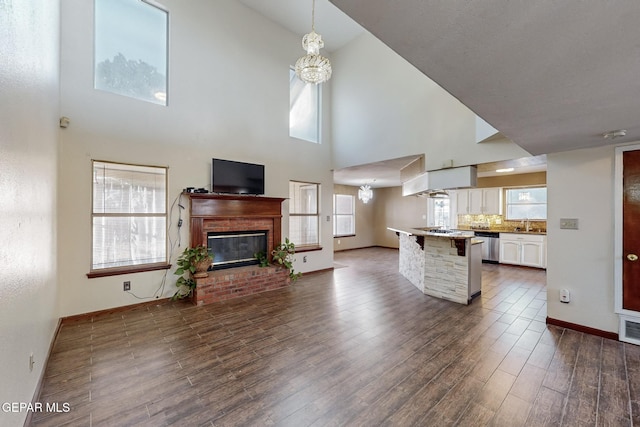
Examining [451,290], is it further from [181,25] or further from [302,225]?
[181,25]

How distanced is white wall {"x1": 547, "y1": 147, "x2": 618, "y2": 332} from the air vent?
0.23 feet

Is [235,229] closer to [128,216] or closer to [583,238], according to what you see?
[128,216]

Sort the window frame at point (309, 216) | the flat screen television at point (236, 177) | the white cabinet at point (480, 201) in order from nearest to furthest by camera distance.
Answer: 1. the flat screen television at point (236, 177)
2. the window frame at point (309, 216)
3. the white cabinet at point (480, 201)

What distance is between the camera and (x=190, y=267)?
433 cm

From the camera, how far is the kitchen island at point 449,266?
424cm

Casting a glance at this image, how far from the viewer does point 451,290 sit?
4.34 m

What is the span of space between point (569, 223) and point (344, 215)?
7.34 m

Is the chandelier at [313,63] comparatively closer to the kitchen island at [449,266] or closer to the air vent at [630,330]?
the kitchen island at [449,266]

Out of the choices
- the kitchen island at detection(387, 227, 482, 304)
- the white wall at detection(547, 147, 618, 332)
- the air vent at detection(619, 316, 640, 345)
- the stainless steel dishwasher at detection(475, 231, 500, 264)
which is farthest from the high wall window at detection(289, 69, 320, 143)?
the air vent at detection(619, 316, 640, 345)

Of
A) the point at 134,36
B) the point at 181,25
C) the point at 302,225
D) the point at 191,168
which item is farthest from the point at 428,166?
the point at 134,36

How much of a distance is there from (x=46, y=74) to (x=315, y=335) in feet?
12.6

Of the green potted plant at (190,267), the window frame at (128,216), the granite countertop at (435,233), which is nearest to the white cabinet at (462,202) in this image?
the granite countertop at (435,233)

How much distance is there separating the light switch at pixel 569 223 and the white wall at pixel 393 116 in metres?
1.05

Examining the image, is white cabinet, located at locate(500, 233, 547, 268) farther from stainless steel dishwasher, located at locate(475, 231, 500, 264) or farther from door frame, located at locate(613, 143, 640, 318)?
door frame, located at locate(613, 143, 640, 318)
